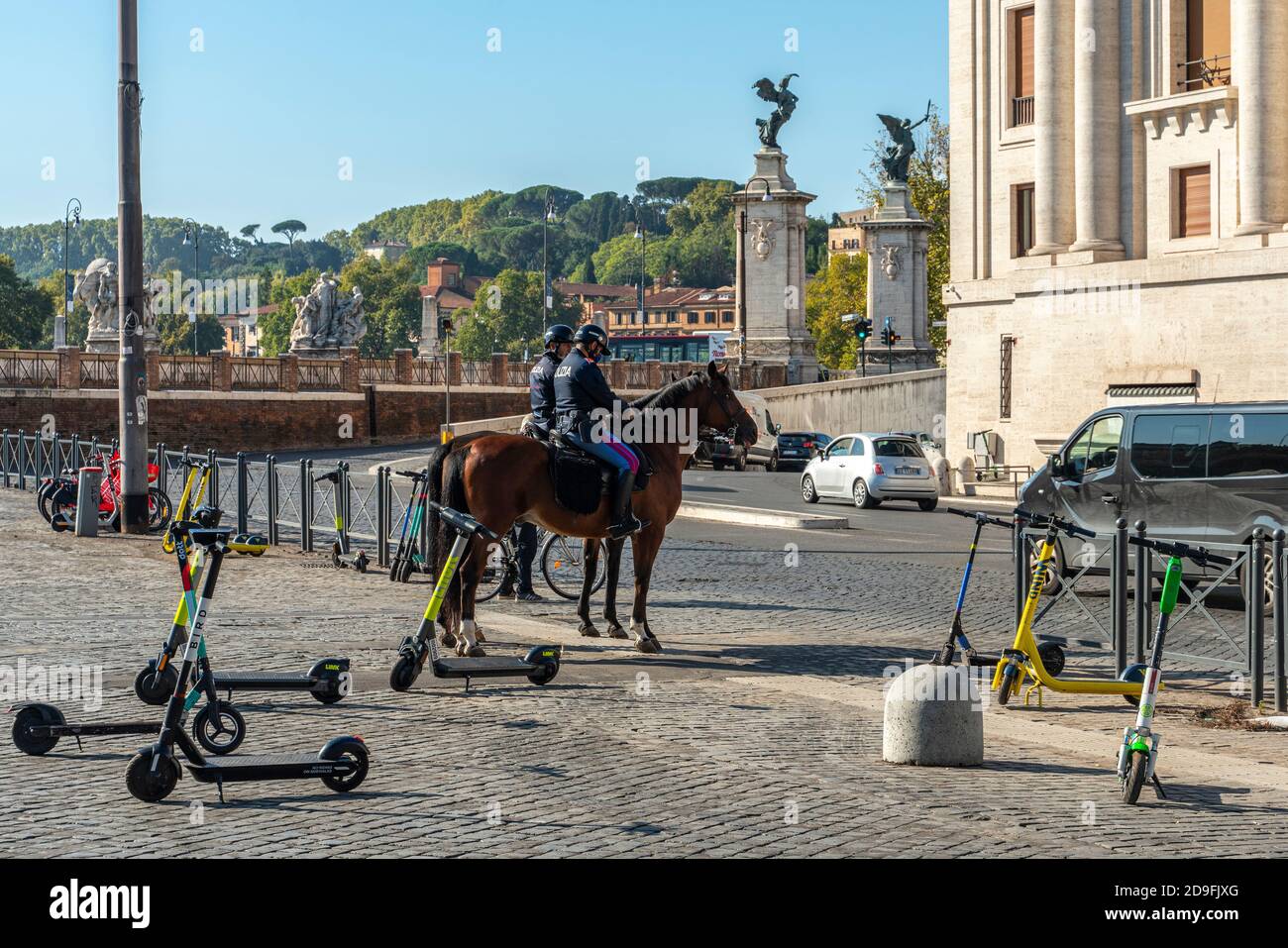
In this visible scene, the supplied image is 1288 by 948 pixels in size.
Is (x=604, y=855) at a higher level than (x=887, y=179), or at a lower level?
lower

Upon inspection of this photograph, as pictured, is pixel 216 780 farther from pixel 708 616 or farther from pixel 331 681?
pixel 708 616

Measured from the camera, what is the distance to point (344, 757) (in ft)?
26.5

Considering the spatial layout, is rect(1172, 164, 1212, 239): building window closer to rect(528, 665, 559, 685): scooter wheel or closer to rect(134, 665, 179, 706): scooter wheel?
rect(528, 665, 559, 685): scooter wheel

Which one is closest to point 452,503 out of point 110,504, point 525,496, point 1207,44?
point 525,496

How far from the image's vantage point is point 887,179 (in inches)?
2835

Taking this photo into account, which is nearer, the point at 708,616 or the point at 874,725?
the point at 874,725

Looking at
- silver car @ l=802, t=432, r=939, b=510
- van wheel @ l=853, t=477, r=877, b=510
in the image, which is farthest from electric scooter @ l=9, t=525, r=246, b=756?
van wheel @ l=853, t=477, r=877, b=510

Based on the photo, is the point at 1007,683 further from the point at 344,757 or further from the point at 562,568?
the point at 562,568

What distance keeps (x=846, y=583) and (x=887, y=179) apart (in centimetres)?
5529

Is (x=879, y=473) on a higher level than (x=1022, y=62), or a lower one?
lower

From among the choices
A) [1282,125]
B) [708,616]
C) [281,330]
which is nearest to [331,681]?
[708,616]

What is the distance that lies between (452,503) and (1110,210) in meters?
30.3

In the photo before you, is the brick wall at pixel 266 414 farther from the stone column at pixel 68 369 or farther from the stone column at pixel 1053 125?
the stone column at pixel 1053 125
